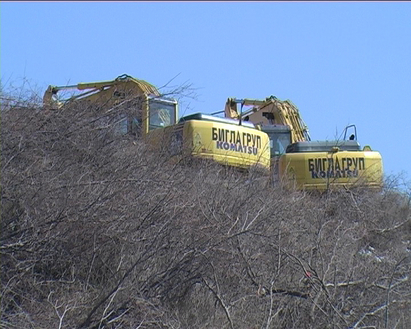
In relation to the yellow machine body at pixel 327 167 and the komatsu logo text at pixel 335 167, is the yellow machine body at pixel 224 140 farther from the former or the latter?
the komatsu logo text at pixel 335 167

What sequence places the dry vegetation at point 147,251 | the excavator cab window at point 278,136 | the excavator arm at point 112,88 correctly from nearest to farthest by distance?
the dry vegetation at point 147,251 < the excavator arm at point 112,88 < the excavator cab window at point 278,136

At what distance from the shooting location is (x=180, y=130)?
38.4 ft

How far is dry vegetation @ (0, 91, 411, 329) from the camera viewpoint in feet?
22.4

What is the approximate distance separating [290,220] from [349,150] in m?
5.38

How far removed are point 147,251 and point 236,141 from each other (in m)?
6.19

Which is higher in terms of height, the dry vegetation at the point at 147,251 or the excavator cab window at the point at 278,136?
the excavator cab window at the point at 278,136

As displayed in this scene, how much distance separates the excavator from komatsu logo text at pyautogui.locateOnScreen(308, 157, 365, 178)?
0.84 meters

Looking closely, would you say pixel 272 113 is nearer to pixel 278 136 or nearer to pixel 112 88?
pixel 278 136

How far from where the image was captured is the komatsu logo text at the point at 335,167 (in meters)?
13.5

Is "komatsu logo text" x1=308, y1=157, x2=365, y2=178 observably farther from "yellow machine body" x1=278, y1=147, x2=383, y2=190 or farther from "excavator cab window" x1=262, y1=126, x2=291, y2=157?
"excavator cab window" x1=262, y1=126, x2=291, y2=157

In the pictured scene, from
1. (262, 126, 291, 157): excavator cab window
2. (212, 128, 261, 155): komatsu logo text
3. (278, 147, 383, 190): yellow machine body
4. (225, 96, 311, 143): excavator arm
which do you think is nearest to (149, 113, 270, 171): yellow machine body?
(212, 128, 261, 155): komatsu logo text

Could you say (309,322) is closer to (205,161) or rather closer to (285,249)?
(285,249)

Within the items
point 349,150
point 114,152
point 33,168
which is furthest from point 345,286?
point 349,150

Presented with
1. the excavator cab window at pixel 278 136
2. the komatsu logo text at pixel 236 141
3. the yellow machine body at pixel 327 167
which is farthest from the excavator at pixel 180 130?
the excavator cab window at pixel 278 136
